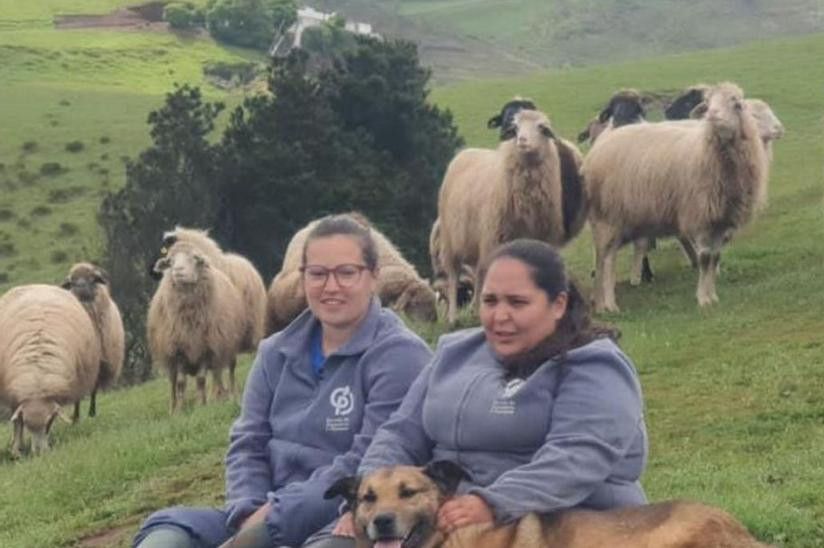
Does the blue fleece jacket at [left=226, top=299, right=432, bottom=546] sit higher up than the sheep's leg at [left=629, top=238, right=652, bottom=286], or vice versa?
the blue fleece jacket at [left=226, top=299, right=432, bottom=546]

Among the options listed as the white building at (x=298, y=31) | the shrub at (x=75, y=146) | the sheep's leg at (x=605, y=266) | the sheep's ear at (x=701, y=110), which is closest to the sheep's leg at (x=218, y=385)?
the sheep's leg at (x=605, y=266)

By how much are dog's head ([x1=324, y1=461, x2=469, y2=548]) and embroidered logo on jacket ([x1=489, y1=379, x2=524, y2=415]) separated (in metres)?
0.26

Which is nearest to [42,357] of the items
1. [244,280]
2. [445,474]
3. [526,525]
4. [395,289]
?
[244,280]

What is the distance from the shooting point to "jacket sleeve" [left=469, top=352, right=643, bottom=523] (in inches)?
224

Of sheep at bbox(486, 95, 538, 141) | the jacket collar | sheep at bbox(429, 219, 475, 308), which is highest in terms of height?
the jacket collar

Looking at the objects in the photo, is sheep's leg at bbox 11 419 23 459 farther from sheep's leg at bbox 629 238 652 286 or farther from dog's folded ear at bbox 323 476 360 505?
dog's folded ear at bbox 323 476 360 505

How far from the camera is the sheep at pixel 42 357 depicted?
17266mm

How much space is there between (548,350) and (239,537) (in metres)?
1.62

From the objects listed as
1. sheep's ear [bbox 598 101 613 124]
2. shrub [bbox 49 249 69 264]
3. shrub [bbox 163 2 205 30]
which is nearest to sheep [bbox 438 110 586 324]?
sheep's ear [bbox 598 101 613 124]

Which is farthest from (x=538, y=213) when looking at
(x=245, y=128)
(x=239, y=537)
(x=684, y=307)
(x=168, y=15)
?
(x=168, y=15)

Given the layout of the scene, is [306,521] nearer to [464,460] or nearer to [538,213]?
[464,460]

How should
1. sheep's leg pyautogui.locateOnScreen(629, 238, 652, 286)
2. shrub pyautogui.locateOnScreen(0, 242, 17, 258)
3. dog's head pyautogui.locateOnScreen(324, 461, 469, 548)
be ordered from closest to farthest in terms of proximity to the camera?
dog's head pyautogui.locateOnScreen(324, 461, 469, 548) < sheep's leg pyautogui.locateOnScreen(629, 238, 652, 286) < shrub pyautogui.locateOnScreen(0, 242, 17, 258)

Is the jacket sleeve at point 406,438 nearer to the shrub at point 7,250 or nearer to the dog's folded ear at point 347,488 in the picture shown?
the dog's folded ear at point 347,488

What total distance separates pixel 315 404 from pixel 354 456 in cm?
36
